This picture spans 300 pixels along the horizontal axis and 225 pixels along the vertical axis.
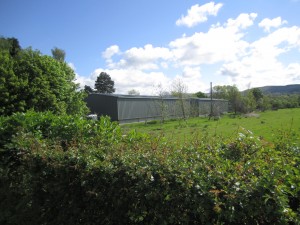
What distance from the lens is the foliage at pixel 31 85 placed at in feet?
30.1

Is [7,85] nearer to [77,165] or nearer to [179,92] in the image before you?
[77,165]

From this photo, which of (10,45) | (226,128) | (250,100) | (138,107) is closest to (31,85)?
(226,128)

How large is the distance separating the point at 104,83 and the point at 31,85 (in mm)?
71913

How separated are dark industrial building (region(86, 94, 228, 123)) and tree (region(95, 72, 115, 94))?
142 feet

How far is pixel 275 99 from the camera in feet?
204

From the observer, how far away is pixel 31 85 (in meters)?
9.55

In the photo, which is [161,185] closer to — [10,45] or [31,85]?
[31,85]

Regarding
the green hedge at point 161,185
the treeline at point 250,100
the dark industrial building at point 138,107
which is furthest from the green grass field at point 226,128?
the treeline at point 250,100

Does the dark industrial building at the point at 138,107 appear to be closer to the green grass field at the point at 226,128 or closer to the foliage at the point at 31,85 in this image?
the green grass field at the point at 226,128

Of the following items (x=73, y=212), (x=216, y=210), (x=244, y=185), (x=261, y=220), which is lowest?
(x=73, y=212)

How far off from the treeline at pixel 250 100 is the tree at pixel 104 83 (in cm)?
3272

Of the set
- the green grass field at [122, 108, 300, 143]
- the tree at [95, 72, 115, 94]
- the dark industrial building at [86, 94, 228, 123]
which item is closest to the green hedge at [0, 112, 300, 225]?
the green grass field at [122, 108, 300, 143]

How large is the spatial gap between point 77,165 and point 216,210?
1673 millimetres

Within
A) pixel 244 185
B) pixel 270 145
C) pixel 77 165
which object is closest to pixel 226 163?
pixel 244 185
